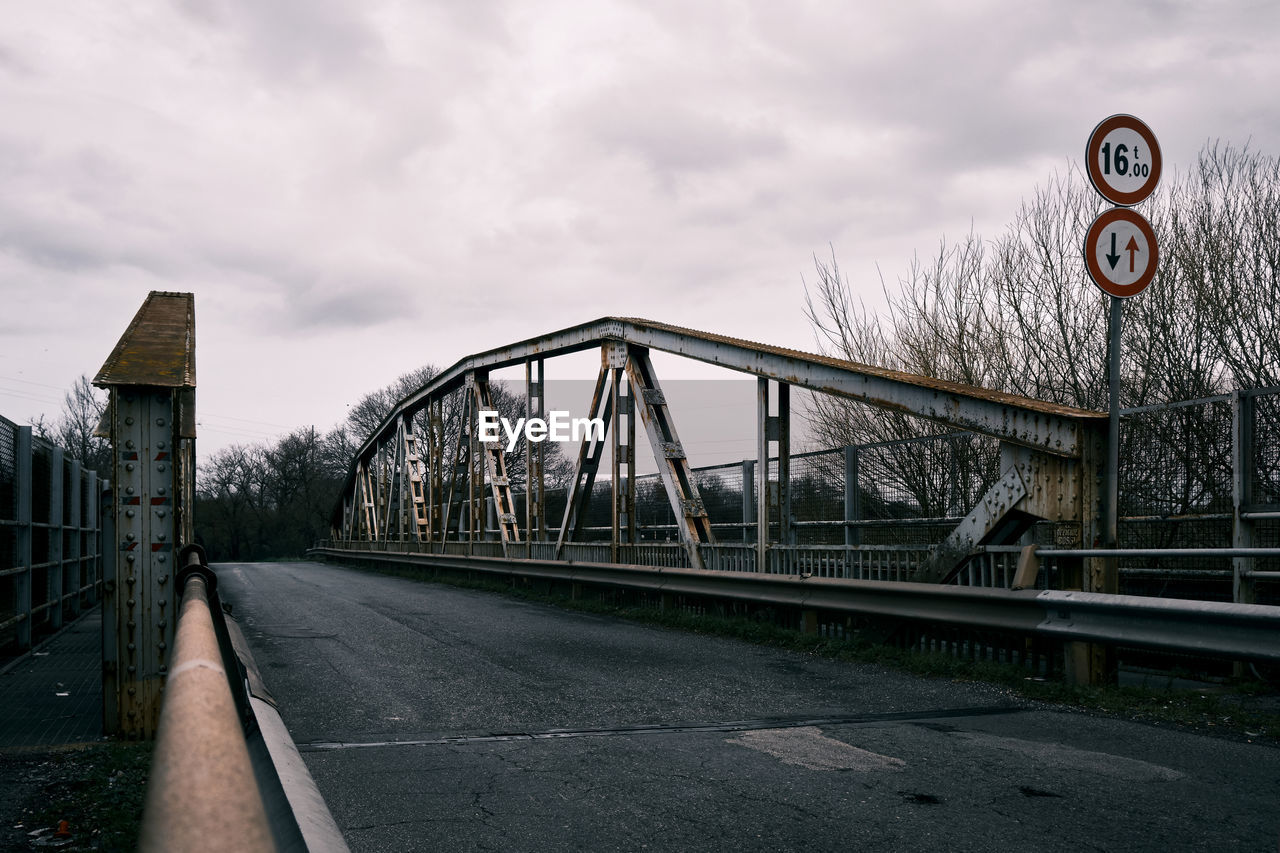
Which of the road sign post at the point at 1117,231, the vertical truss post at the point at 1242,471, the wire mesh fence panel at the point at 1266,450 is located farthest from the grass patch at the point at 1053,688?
the wire mesh fence panel at the point at 1266,450

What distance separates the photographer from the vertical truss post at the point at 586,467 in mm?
13062

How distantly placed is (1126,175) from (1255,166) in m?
6.17

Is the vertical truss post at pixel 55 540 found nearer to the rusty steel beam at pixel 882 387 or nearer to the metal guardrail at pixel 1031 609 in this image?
the metal guardrail at pixel 1031 609

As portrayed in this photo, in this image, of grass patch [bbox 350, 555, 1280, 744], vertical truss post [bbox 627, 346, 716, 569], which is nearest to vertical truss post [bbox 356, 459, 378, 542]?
vertical truss post [bbox 627, 346, 716, 569]

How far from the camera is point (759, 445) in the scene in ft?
32.9

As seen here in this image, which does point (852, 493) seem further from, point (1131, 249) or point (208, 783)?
point (208, 783)

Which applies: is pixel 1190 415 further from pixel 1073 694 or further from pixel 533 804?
pixel 533 804

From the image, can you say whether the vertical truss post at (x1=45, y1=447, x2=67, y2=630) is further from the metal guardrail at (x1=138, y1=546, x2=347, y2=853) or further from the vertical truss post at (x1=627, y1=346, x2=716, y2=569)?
the metal guardrail at (x1=138, y1=546, x2=347, y2=853)

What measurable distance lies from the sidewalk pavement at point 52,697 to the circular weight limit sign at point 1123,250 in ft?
21.4

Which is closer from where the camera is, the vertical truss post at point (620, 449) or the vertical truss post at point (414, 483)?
the vertical truss post at point (620, 449)

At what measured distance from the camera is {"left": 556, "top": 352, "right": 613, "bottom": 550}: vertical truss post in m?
13.1

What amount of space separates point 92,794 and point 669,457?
794 cm

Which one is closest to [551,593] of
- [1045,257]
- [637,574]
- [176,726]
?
[637,574]

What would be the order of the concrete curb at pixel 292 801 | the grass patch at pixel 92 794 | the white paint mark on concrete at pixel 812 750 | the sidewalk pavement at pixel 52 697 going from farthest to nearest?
the sidewalk pavement at pixel 52 697 → the white paint mark on concrete at pixel 812 750 → the grass patch at pixel 92 794 → the concrete curb at pixel 292 801
